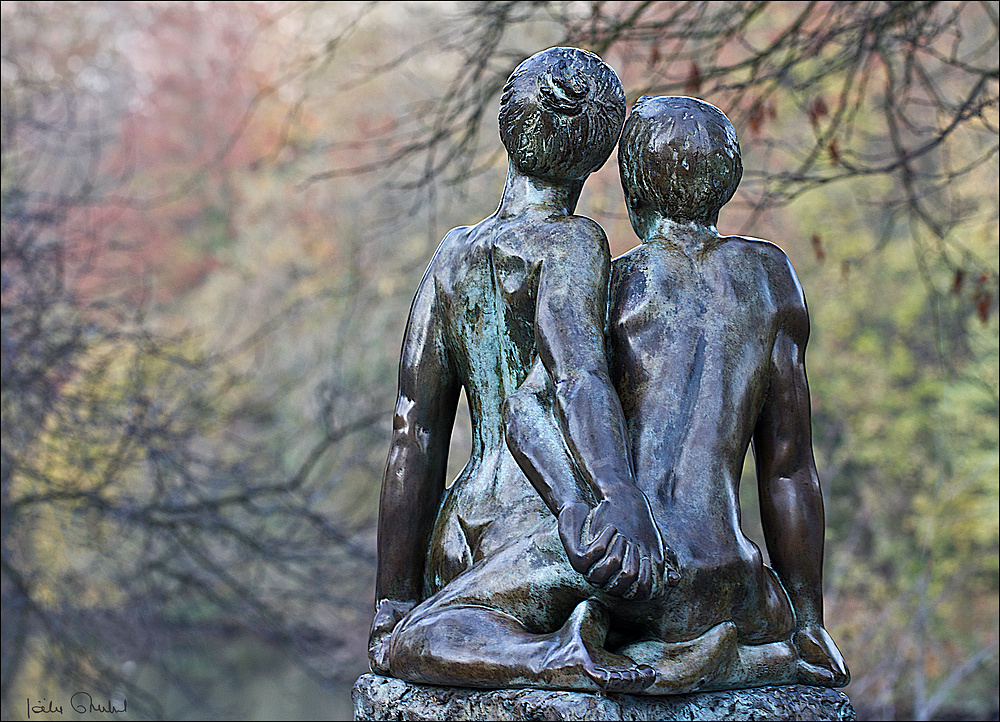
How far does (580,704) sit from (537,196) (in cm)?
95

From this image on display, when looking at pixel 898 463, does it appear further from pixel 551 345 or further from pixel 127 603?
pixel 551 345

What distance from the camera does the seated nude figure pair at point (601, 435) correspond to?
1.81 metres

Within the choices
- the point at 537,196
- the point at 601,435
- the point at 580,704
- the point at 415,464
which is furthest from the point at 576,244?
the point at 580,704

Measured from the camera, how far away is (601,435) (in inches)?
73.3

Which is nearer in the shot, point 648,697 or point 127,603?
point 648,697

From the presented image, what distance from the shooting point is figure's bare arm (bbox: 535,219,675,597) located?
172 cm

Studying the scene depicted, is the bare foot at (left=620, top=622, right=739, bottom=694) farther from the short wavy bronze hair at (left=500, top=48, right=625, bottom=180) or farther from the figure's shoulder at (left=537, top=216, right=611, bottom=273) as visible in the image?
the short wavy bronze hair at (left=500, top=48, right=625, bottom=180)

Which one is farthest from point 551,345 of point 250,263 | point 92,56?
point 92,56

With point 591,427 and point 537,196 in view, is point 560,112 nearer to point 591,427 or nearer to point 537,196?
point 537,196

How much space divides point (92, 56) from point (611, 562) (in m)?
16.4

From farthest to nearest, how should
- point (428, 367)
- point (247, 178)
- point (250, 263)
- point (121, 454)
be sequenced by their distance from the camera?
point (247, 178) → point (250, 263) → point (121, 454) → point (428, 367)

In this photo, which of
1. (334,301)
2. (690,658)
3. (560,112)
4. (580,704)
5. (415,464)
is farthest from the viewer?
(334,301)

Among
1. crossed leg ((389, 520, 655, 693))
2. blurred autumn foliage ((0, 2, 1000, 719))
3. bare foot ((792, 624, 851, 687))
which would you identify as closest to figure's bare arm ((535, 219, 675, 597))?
crossed leg ((389, 520, 655, 693))

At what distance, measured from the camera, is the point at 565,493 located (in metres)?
1.84
